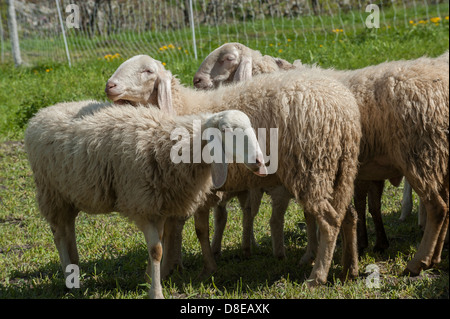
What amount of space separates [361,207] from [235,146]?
5.16ft

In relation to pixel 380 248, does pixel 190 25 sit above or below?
above

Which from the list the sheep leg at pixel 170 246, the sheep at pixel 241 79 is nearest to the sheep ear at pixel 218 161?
the sheep leg at pixel 170 246

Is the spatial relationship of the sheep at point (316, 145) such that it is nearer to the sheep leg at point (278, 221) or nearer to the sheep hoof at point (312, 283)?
the sheep hoof at point (312, 283)

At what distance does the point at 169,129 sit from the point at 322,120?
97cm

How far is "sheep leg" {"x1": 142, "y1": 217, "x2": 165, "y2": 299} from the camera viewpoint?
150 inches

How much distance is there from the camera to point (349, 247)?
426 centimetres

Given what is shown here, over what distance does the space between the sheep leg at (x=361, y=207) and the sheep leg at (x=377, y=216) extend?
7 centimetres

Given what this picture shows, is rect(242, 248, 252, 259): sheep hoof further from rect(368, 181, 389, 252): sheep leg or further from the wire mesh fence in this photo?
the wire mesh fence

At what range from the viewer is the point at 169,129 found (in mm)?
3980

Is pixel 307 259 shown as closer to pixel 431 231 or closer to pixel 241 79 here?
pixel 431 231

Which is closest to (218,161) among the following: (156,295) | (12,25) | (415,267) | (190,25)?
(156,295)
